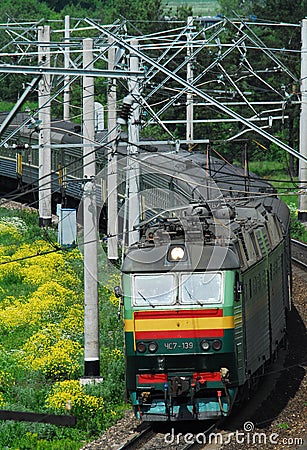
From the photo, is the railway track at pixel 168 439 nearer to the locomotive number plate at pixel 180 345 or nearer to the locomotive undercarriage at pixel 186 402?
the locomotive undercarriage at pixel 186 402

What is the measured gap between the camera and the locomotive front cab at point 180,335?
14.5 metres

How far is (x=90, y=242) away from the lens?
17.6 meters

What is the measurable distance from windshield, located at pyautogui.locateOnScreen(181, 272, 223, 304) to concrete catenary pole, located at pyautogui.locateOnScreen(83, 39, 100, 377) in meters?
3.39

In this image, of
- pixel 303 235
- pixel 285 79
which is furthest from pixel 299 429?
pixel 285 79

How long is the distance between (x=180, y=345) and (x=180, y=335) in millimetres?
155

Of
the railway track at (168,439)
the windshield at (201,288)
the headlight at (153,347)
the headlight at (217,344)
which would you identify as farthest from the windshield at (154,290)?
the railway track at (168,439)

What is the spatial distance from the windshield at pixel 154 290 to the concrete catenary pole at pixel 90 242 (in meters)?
3.06

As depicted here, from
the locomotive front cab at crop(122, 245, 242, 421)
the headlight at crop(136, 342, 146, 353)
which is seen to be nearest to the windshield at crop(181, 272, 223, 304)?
the locomotive front cab at crop(122, 245, 242, 421)

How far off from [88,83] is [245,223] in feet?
13.0

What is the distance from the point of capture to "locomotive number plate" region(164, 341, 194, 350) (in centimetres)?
1447

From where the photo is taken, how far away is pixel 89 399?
16.4 metres

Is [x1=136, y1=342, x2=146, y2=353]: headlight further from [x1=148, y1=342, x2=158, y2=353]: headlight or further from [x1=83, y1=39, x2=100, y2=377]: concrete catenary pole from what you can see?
[x1=83, y1=39, x2=100, y2=377]: concrete catenary pole

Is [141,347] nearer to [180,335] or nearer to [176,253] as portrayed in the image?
[180,335]

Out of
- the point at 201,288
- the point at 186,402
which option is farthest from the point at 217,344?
the point at 186,402
